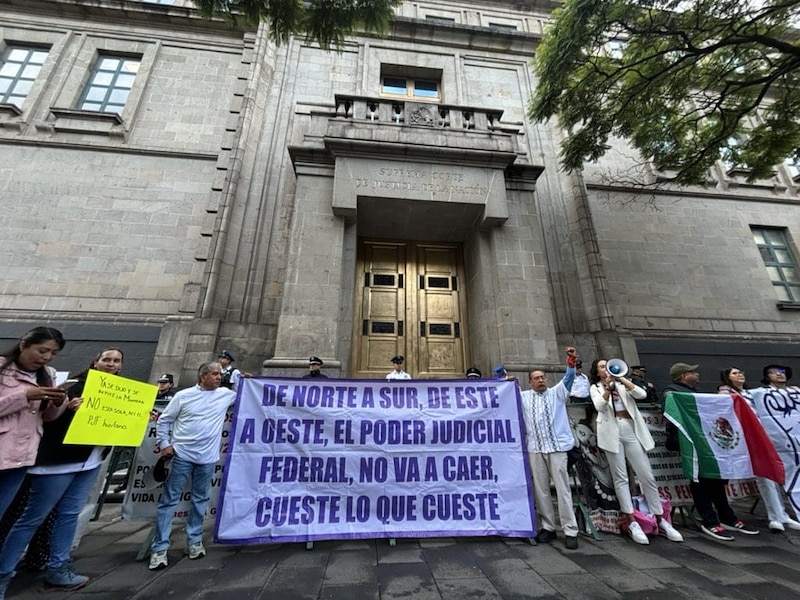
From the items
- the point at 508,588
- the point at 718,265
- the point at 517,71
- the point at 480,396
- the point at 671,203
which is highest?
the point at 517,71

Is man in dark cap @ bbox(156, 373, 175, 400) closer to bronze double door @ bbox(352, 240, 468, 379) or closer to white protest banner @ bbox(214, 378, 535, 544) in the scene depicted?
white protest banner @ bbox(214, 378, 535, 544)

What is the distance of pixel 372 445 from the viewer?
4074 mm

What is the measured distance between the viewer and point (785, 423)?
16.3 feet

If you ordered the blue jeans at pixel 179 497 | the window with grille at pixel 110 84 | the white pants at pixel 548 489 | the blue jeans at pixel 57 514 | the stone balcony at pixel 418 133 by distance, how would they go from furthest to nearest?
1. the window with grille at pixel 110 84
2. the stone balcony at pixel 418 133
3. the white pants at pixel 548 489
4. the blue jeans at pixel 179 497
5. the blue jeans at pixel 57 514

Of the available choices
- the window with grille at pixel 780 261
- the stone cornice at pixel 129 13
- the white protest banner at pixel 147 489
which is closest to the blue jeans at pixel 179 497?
the white protest banner at pixel 147 489

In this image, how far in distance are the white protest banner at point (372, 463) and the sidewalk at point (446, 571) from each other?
0.23 meters

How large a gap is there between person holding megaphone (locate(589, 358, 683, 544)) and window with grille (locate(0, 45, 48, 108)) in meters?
16.9

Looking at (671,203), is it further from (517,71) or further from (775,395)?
(775,395)

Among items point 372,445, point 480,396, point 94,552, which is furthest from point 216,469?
point 480,396

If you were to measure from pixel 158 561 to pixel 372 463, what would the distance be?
223 centimetres

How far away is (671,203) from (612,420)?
11299 mm

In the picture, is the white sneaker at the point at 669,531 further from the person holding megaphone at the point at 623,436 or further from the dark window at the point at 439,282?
the dark window at the point at 439,282

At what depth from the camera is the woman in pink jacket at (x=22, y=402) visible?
2576mm

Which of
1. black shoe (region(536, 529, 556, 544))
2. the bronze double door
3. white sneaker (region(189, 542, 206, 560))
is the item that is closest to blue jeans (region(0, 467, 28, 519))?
white sneaker (region(189, 542, 206, 560))
